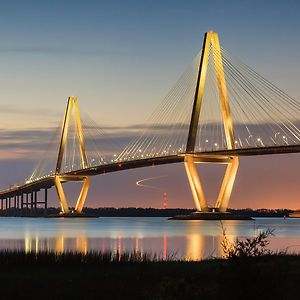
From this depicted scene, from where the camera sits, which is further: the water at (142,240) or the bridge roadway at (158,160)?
the bridge roadway at (158,160)

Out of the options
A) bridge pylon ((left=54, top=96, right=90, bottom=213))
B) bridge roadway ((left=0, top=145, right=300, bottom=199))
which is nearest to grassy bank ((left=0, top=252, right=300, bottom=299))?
bridge roadway ((left=0, top=145, right=300, bottom=199))

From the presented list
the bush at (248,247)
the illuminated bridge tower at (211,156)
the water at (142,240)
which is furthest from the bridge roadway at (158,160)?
the bush at (248,247)

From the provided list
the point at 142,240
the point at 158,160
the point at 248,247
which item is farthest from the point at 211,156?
the point at 248,247

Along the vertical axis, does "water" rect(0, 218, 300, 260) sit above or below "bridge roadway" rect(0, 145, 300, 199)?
below

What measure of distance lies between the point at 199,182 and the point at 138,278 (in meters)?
50.1

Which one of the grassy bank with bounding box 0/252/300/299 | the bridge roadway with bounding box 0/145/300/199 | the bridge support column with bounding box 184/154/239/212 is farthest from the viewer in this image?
the bridge support column with bounding box 184/154/239/212

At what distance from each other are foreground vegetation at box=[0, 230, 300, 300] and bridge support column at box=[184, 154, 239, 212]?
4520cm

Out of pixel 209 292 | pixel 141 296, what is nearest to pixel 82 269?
pixel 141 296

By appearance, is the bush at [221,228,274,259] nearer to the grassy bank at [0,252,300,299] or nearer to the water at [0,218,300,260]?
the grassy bank at [0,252,300,299]

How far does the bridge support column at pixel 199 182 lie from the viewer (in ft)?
216

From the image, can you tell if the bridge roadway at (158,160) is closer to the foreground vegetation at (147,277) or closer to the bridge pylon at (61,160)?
the bridge pylon at (61,160)

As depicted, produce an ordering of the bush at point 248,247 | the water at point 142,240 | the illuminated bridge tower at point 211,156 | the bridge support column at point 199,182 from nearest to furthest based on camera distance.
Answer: the bush at point 248,247 < the water at point 142,240 < the illuminated bridge tower at point 211,156 < the bridge support column at point 199,182

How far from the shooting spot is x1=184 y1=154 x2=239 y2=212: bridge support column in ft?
216

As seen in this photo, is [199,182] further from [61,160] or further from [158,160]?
[61,160]
